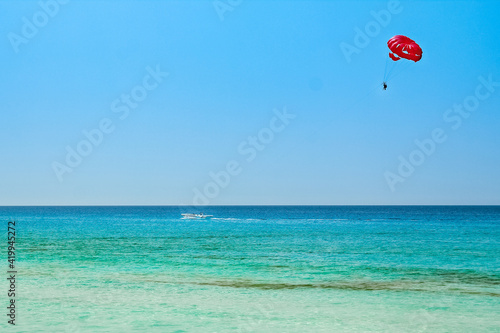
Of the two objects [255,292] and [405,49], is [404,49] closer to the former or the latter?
[405,49]

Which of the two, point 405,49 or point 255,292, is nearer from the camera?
point 255,292

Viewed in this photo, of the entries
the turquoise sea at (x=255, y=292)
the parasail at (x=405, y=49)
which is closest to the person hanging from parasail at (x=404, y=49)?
the parasail at (x=405, y=49)

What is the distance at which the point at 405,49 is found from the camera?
21047mm

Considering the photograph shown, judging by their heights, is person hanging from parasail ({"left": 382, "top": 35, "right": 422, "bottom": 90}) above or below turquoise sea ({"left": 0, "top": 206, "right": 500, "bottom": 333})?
above

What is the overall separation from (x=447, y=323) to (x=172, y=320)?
7112mm

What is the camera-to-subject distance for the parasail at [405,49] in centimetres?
2097

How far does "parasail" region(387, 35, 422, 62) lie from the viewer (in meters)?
21.0

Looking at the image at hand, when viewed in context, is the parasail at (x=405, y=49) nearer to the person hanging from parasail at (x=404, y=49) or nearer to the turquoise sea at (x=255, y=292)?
Result: the person hanging from parasail at (x=404, y=49)

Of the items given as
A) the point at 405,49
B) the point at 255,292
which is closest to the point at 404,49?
the point at 405,49

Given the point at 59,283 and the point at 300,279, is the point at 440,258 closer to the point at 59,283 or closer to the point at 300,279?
the point at 300,279

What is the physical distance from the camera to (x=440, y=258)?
26.0m

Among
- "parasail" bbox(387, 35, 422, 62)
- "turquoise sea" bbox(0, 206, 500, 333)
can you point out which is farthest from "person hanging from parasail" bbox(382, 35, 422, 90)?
"turquoise sea" bbox(0, 206, 500, 333)

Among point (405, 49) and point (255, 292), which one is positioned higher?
point (405, 49)

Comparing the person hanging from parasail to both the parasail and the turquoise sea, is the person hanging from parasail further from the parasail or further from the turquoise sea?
the turquoise sea
